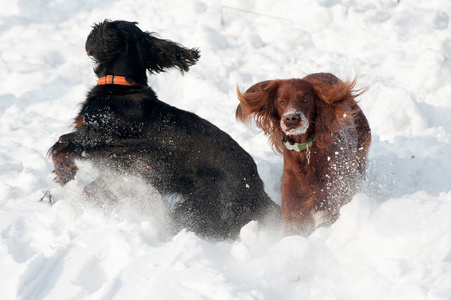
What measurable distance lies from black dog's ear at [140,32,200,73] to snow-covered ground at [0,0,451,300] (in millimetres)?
1030

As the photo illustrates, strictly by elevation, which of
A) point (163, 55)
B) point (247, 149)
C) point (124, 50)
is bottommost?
point (247, 149)

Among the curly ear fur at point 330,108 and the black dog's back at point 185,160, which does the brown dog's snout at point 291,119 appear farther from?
the black dog's back at point 185,160

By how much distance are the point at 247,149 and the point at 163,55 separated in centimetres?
136

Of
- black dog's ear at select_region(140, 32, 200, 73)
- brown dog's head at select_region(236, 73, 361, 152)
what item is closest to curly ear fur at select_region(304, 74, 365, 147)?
brown dog's head at select_region(236, 73, 361, 152)

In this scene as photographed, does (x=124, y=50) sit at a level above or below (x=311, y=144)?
above

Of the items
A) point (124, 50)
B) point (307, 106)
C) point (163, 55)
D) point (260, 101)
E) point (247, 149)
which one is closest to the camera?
point (307, 106)

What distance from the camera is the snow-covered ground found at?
246cm

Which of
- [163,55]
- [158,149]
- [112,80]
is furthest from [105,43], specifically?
[158,149]

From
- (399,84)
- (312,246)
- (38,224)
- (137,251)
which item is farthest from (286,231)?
(399,84)

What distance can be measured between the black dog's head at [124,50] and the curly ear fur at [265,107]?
88 centimetres

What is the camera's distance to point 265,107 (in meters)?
3.47

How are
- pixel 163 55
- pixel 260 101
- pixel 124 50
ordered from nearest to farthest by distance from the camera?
1. pixel 260 101
2. pixel 124 50
3. pixel 163 55

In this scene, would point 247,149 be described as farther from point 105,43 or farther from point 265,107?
point 105,43

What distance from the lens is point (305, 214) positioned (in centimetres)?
342
